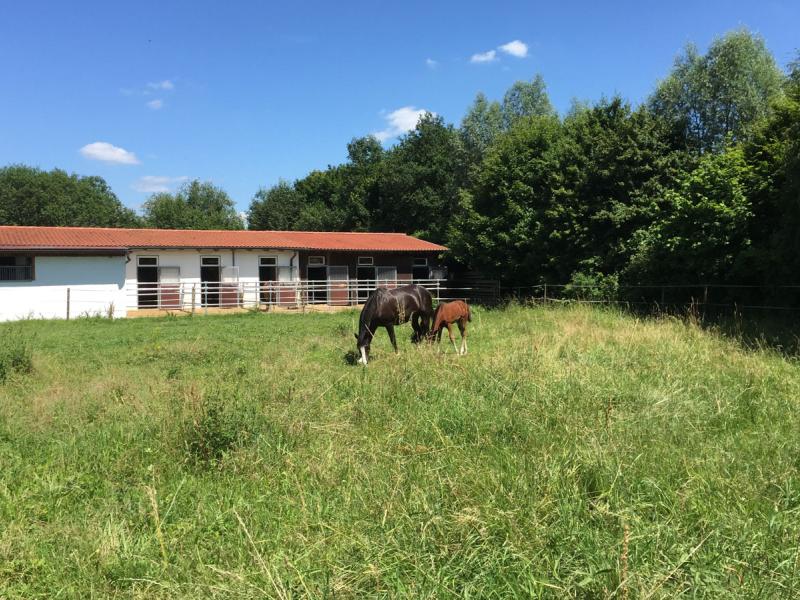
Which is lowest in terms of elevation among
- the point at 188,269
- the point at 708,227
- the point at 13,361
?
the point at 13,361

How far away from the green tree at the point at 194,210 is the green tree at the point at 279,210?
4.45m

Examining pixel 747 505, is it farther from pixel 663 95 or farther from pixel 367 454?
pixel 663 95

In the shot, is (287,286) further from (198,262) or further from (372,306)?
(372,306)

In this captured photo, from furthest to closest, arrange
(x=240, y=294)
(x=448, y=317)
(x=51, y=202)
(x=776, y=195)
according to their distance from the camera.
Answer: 1. (x=51, y=202)
2. (x=240, y=294)
3. (x=776, y=195)
4. (x=448, y=317)

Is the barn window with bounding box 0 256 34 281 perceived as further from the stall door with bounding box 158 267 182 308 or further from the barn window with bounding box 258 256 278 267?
the barn window with bounding box 258 256 278 267

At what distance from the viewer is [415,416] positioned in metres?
4.77

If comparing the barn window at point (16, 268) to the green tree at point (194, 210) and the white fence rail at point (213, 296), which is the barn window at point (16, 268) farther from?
the green tree at point (194, 210)

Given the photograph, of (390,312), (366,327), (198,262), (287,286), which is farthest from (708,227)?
(198,262)

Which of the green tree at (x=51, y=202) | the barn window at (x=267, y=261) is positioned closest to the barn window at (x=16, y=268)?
the barn window at (x=267, y=261)

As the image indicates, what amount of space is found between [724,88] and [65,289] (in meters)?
27.0

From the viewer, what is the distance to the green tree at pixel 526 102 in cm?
3559

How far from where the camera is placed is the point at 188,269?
22234mm

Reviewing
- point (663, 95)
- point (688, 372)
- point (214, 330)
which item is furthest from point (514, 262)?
point (688, 372)

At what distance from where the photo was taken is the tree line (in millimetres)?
12188
